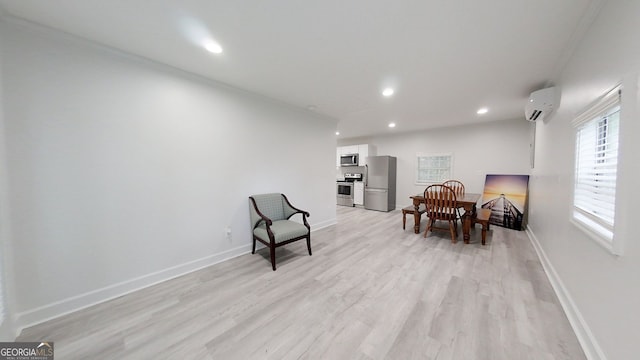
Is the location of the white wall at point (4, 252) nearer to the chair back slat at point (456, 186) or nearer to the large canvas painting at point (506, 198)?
the chair back slat at point (456, 186)

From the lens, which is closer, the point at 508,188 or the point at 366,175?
the point at 508,188

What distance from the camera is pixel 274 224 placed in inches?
114

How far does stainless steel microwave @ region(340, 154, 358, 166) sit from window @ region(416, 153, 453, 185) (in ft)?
6.01

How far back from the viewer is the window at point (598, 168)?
1230mm

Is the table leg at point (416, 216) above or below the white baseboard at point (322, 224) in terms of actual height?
above

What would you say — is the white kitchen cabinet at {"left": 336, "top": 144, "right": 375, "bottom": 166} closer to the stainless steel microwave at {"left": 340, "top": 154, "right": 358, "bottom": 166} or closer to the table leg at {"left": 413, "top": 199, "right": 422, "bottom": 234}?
the stainless steel microwave at {"left": 340, "top": 154, "right": 358, "bottom": 166}

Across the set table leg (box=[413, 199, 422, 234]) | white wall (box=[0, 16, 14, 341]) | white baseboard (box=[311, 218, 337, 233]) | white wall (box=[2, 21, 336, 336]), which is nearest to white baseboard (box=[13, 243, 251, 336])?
white wall (box=[2, 21, 336, 336])

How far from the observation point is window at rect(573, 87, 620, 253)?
1230 millimetres

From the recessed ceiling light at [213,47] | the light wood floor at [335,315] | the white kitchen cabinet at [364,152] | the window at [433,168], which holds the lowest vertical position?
the light wood floor at [335,315]

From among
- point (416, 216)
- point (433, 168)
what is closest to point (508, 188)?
point (433, 168)

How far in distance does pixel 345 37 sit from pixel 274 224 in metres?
2.40

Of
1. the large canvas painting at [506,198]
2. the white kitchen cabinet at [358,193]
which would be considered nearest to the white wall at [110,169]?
the white kitchen cabinet at [358,193]

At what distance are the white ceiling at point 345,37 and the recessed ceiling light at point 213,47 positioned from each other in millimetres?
58

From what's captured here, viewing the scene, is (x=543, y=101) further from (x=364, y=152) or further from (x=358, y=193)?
(x=358, y=193)
